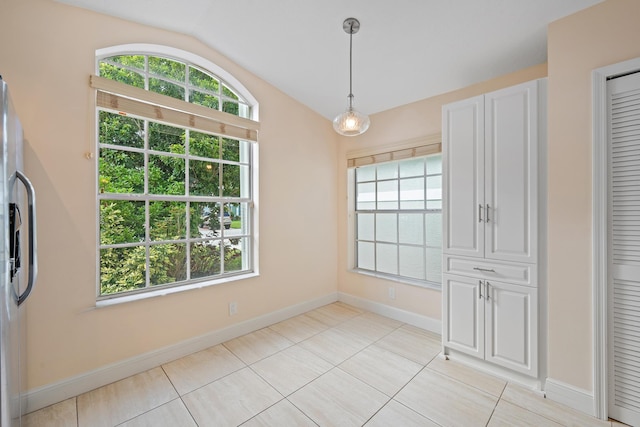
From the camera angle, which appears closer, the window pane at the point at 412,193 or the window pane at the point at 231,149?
the window pane at the point at 231,149

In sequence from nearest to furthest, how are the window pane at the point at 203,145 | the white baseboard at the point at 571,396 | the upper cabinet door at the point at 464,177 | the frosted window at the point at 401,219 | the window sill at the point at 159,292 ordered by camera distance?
the white baseboard at the point at 571,396
the window sill at the point at 159,292
the upper cabinet door at the point at 464,177
the window pane at the point at 203,145
the frosted window at the point at 401,219

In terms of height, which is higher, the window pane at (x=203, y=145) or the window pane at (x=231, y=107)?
the window pane at (x=231, y=107)

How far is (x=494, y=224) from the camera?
2186 mm

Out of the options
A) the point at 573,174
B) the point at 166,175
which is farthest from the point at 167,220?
the point at 573,174

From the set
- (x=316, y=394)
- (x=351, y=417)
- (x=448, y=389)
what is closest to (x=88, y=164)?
(x=316, y=394)

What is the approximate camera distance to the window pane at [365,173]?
12.0 ft

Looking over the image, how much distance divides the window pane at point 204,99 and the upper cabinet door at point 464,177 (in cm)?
227

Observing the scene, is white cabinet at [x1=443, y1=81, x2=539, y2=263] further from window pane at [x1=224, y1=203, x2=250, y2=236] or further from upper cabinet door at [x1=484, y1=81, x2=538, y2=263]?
window pane at [x1=224, y1=203, x2=250, y2=236]

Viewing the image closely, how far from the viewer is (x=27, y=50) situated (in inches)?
71.4

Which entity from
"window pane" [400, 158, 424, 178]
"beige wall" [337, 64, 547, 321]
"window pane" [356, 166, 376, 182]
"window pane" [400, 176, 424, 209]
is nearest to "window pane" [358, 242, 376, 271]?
"beige wall" [337, 64, 547, 321]

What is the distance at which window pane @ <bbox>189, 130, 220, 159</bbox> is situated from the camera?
267 cm

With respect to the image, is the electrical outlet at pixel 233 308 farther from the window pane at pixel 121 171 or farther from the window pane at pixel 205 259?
the window pane at pixel 121 171

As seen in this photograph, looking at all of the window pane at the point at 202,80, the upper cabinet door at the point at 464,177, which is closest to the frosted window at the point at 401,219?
the upper cabinet door at the point at 464,177

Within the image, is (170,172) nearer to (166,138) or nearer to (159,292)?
(166,138)
